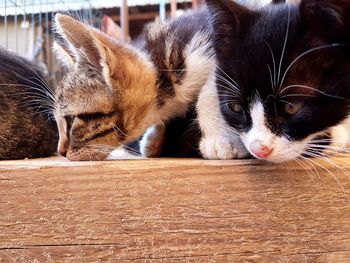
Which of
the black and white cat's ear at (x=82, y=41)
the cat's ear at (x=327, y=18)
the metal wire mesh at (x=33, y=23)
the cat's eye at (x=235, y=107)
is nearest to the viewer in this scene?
Result: the cat's ear at (x=327, y=18)

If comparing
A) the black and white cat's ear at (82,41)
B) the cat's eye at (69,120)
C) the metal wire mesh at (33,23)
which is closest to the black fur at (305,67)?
the black and white cat's ear at (82,41)

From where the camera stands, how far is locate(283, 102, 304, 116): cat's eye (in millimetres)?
778

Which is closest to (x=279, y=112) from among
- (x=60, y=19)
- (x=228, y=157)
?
(x=228, y=157)

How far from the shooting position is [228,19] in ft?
3.02

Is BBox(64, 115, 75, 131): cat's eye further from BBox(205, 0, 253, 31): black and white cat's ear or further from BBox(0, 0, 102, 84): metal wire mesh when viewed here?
BBox(0, 0, 102, 84): metal wire mesh

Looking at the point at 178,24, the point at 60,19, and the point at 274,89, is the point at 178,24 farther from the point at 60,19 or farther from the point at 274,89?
the point at 274,89

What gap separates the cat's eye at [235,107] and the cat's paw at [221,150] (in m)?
0.08

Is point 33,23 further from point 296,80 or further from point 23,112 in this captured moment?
point 296,80

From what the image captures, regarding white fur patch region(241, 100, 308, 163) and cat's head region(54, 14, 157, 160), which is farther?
cat's head region(54, 14, 157, 160)

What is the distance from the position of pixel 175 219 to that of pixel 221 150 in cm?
21

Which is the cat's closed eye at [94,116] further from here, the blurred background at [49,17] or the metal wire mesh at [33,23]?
the metal wire mesh at [33,23]

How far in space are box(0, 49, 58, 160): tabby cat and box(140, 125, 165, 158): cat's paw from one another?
0.30 metres

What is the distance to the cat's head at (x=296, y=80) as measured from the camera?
0.78 meters

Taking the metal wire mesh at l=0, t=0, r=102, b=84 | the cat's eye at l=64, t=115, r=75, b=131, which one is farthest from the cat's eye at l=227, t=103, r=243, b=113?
the metal wire mesh at l=0, t=0, r=102, b=84
